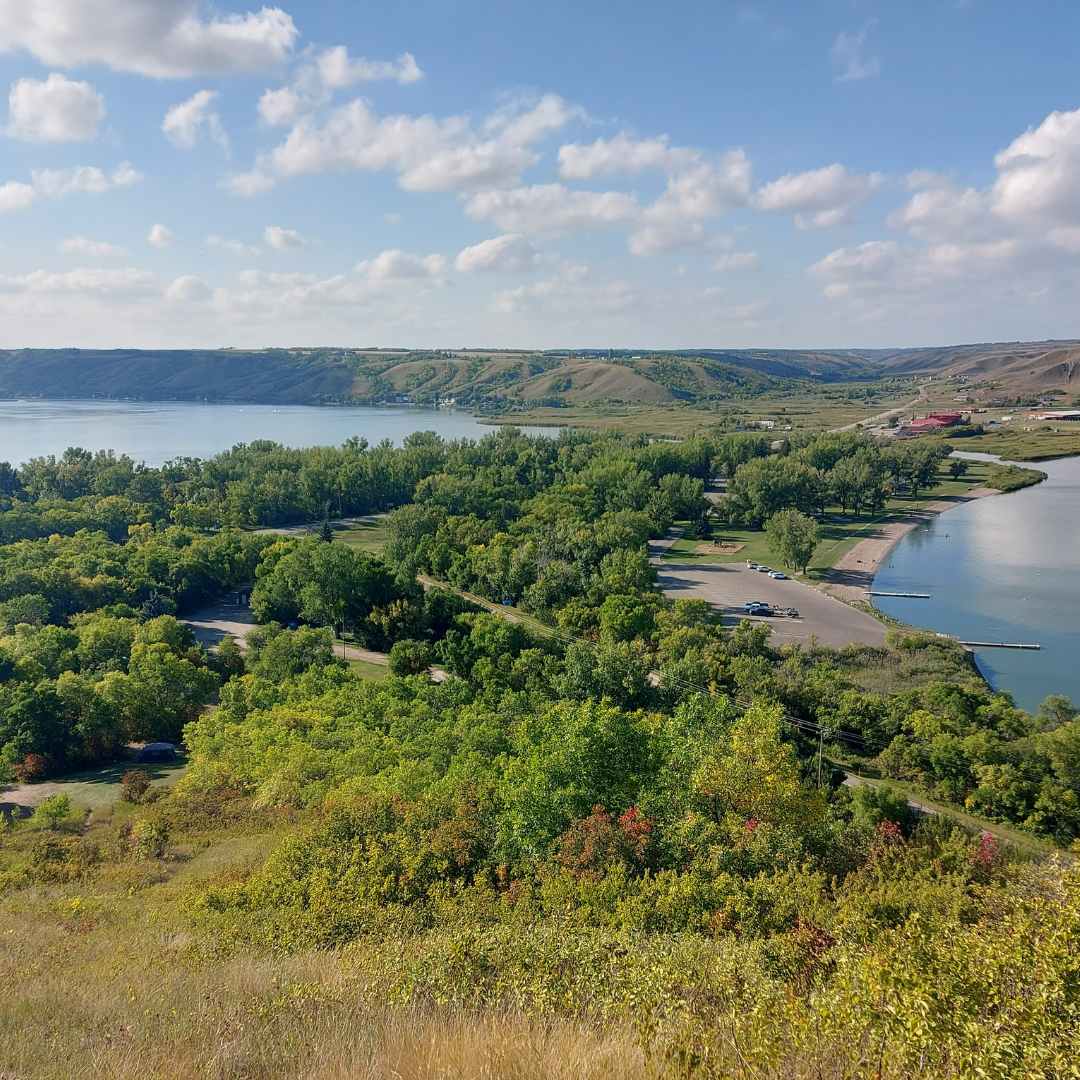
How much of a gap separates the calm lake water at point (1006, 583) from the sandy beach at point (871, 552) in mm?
840

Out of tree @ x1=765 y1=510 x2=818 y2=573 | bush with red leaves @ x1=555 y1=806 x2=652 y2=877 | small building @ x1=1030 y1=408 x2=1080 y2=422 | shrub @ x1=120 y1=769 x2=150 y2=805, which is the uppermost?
small building @ x1=1030 y1=408 x2=1080 y2=422

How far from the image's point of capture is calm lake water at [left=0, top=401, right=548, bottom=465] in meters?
105

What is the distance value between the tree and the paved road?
6.92ft

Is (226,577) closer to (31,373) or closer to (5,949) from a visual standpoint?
(5,949)

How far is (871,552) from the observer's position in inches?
2055

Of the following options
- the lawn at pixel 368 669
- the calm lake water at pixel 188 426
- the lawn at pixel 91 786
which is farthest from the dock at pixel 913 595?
the calm lake water at pixel 188 426

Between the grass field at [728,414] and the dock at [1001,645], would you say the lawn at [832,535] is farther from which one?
the grass field at [728,414]

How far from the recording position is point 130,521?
2309 inches

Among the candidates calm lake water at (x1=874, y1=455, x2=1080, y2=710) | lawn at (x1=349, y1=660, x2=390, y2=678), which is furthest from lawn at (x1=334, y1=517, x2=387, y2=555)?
calm lake water at (x1=874, y1=455, x2=1080, y2=710)

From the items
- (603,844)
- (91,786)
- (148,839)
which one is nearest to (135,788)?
(91,786)

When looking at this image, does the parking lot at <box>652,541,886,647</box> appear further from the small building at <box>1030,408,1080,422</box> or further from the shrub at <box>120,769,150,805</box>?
the small building at <box>1030,408,1080,422</box>

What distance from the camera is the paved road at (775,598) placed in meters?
35.1

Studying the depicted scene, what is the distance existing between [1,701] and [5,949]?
1662 cm

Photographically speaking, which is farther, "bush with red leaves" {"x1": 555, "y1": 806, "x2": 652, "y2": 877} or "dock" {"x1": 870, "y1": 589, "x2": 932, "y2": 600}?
"dock" {"x1": 870, "y1": 589, "x2": 932, "y2": 600}
